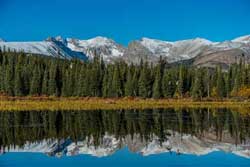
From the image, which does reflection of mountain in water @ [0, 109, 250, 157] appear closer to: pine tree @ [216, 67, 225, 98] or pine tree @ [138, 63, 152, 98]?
pine tree @ [138, 63, 152, 98]

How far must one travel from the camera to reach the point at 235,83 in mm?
144875

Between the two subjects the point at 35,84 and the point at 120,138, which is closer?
the point at 120,138

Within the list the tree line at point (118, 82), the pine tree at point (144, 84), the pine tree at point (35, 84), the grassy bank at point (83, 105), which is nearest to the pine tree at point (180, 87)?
the tree line at point (118, 82)

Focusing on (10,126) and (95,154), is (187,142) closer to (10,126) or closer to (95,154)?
(95,154)

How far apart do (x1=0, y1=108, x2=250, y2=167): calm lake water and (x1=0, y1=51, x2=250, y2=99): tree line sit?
9042 cm

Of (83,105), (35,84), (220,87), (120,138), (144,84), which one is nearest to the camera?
(120,138)

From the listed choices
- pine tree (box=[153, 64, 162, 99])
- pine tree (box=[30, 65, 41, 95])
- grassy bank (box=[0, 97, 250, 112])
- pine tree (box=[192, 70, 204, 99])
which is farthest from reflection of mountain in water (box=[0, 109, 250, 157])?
pine tree (box=[30, 65, 41, 95])

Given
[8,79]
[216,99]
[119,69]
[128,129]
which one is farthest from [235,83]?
[128,129]

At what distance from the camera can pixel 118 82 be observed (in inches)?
5586

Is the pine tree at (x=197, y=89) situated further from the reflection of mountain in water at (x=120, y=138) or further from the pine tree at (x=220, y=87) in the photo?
the reflection of mountain in water at (x=120, y=138)

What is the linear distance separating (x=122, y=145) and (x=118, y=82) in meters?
107

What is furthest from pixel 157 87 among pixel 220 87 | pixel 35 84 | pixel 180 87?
pixel 35 84

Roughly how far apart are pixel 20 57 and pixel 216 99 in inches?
2636

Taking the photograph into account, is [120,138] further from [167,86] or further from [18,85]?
[18,85]
